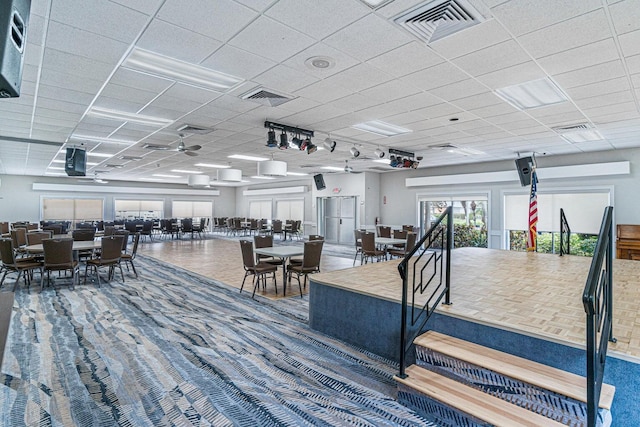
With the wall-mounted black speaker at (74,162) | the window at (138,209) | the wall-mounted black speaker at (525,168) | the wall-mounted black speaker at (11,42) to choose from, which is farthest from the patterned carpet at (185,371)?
the window at (138,209)

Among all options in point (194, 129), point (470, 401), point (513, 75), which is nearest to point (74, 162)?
point (194, 129)

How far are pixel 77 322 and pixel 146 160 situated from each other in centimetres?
725

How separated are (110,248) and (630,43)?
7.89m

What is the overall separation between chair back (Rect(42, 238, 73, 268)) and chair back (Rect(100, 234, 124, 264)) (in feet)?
1.65

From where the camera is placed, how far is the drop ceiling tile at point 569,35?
8.75 ft

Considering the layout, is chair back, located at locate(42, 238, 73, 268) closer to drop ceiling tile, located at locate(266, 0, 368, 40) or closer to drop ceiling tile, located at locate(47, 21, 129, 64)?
drop ceiling tile, located at locate(47, 21, 129, 64)

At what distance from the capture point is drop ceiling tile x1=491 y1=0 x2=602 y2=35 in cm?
246

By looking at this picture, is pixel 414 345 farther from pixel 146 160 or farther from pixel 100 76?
pixel 146 160

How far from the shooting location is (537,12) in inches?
101

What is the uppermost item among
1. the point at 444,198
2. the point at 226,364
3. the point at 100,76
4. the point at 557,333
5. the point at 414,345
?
the point at 100,76

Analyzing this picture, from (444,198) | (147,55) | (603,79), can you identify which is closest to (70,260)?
(147,55)

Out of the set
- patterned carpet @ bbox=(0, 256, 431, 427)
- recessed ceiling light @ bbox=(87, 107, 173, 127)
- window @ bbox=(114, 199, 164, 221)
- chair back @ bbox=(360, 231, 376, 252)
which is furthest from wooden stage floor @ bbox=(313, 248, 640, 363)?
window @ bbox=(114, 199, 164, 221)

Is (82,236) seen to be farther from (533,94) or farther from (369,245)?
(533,94)

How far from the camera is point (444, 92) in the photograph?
431 centimetres
